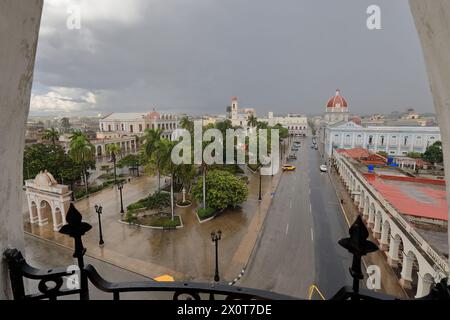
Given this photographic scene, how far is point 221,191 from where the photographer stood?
1719 cm

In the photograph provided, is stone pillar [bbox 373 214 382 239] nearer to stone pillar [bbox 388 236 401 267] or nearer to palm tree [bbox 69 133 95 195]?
stone pillar [bbox 388 236 401 267]

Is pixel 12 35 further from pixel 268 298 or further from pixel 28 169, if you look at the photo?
pixel 28 169

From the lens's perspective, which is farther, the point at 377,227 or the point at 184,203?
the point at 184,203

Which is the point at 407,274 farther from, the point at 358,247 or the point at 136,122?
the point at 136,122

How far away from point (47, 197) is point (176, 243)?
8684mm

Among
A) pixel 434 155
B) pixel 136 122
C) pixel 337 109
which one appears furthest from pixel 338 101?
pixel 136 122

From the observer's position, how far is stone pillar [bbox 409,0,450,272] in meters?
1.17

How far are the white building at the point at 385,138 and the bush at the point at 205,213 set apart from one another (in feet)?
104

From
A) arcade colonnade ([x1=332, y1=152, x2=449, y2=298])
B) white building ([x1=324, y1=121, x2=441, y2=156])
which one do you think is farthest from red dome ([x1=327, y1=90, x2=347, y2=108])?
arcade colonnade ([x1=332, y1=152, x2=449, y2=298])

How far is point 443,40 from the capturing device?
3.93 ft

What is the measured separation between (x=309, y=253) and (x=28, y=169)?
82.0 ft

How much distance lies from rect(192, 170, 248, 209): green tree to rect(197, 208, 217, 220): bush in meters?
0.35

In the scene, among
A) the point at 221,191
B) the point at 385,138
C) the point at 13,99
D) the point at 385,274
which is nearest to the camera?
the point at 13,99
